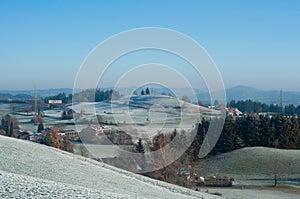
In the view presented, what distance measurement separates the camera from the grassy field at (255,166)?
150 ft

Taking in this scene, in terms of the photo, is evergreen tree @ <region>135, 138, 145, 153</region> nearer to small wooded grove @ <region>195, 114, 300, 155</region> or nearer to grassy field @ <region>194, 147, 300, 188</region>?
grassy field @ <region>194, 147, 300, 188</region>

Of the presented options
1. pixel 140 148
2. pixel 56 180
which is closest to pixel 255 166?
pixel 140 148

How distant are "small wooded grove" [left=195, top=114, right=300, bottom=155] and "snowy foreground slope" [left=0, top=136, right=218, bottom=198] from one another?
38.3 meters

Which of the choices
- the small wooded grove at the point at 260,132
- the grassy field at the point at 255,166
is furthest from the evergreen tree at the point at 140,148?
the small wooded grove at the point at 260,132

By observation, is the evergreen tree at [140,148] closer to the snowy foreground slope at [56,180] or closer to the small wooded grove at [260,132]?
the small wooded grove at [260,132]

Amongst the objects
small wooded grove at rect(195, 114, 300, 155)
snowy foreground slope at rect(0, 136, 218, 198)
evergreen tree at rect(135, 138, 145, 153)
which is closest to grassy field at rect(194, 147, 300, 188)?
small wooded grove at rect(195, 114, 300, 155)

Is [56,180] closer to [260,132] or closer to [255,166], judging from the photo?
[255,166]

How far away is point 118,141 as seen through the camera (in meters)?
54.2

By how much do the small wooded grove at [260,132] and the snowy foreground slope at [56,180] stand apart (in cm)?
3828

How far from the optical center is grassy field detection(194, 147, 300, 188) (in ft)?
150

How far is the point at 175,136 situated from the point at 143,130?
6512 millimetres

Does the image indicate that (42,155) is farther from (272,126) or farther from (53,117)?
(53,117)

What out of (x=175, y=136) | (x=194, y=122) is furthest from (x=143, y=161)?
(x=194, y=122)

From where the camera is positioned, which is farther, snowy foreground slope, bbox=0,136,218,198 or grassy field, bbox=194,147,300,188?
grassy field, bbox=194,147,300,188
